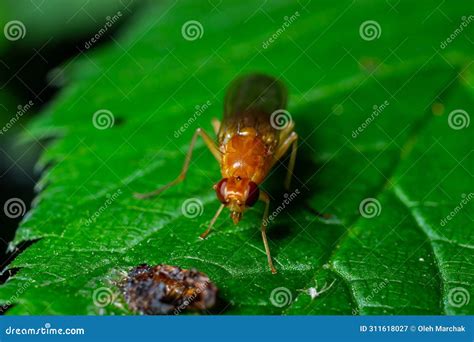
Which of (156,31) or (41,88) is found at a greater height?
(156,31)

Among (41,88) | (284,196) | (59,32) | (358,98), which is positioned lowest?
(41,88)

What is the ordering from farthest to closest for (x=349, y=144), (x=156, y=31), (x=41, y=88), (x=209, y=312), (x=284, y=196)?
(x=156, y=31), (x=41, y=88), (x=349, y=144), (x=284, y=196), (x=209, y=312)

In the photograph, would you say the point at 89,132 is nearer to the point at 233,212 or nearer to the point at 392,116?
the point at 233,212

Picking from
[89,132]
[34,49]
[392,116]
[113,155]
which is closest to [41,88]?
[34,49]
